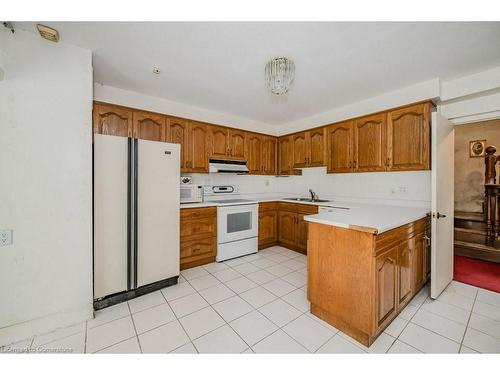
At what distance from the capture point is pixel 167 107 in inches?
120

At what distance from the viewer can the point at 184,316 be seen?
1835 mm

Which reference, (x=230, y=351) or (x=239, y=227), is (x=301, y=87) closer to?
(x=239, y=227)

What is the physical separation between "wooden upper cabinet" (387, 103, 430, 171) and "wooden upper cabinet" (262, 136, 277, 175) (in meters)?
2.04

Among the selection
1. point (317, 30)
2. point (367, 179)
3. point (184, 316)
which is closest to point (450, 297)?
point (367, 179)

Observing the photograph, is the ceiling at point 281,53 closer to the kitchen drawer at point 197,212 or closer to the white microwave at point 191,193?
the white microwave at point 191,193

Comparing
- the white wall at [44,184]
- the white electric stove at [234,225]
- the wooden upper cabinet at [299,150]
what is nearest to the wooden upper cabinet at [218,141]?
the white electric stove at [234,225]

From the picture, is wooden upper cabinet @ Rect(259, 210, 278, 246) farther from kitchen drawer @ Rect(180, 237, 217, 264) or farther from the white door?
the white door

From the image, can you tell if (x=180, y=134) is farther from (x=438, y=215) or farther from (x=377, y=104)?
(x=438, y=215)

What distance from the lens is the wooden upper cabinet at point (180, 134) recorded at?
2975mm

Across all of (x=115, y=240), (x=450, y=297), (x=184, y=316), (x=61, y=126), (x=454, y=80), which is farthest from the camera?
(x=454, y=80)

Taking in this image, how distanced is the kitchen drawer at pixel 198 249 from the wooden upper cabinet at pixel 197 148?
1.07 metres

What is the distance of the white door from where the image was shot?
2.05 metres
